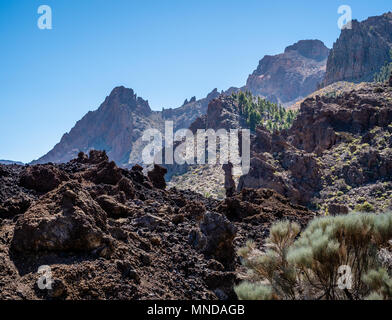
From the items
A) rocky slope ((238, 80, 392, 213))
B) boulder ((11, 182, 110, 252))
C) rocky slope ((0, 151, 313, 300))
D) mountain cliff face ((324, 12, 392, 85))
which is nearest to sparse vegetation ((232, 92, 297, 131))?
rocky slope ((238, 80, 392, 213))

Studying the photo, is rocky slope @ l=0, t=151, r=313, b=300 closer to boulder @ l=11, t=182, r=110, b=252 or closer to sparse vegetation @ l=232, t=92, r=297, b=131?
boulder @ l=11, t=182, r=110, b=252

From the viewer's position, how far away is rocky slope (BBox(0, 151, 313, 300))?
6.27 m

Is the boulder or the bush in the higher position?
the boulder

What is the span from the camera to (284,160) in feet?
134

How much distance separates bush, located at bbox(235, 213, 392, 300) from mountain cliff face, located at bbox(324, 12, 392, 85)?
472 feet

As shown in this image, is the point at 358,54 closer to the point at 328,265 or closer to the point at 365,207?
the point at 365,207

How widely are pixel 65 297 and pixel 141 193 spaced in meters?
9.47

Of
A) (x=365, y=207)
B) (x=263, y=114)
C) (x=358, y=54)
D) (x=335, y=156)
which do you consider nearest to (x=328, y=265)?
(x=365, y=207)

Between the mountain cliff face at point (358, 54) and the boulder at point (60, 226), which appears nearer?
the boulder at point (60, 226)

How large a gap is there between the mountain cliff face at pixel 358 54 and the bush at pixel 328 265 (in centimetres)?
14387

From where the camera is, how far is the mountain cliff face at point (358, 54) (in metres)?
145

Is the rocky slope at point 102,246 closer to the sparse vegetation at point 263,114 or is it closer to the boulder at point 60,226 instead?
the boulder at point 60,226

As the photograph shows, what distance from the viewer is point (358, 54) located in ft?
486

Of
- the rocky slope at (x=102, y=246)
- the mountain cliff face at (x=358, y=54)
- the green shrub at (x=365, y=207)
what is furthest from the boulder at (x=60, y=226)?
the mountain cliff face at (x=358, y=54)
